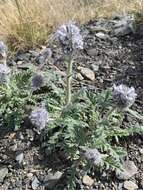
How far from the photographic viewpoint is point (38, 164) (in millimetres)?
2703

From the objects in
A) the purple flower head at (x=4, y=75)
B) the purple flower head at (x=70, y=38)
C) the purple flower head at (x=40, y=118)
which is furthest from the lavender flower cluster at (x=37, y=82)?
the purple flower head at (x=70, y=38)

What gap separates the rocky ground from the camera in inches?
103

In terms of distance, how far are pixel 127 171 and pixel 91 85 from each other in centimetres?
75

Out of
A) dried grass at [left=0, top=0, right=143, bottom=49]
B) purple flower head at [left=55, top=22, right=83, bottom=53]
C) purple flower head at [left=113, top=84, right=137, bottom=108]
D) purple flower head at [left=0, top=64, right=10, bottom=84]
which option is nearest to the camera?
purple flower head at [left=113, top=84, right=137, bottom=108]

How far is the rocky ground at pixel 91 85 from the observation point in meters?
2.61

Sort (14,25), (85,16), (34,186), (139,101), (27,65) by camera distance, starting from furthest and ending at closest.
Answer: (85,16)
(14,25)
(27,65)
(139,101)
(34,186)

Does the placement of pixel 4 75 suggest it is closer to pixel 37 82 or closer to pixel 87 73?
pixel 37 82

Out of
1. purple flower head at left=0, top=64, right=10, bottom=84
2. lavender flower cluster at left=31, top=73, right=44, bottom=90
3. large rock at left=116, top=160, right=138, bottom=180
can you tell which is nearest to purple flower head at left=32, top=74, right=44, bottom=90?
lavender flower cluster at left=31, top=73, right=44, bottom=90

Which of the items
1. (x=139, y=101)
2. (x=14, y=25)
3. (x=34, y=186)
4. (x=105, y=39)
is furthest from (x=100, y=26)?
(x=34, y=186)

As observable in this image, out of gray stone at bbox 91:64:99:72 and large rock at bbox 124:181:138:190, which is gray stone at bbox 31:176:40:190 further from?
gray stone at bbox 91:64:99:72

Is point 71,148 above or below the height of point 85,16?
below

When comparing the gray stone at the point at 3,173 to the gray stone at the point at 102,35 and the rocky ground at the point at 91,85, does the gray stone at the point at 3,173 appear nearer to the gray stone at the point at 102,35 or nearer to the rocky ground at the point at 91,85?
the rocky ground at the point at 91,85

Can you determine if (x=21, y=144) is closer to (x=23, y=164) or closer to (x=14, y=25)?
(x=23, y=164)

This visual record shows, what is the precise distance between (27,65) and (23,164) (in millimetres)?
894
